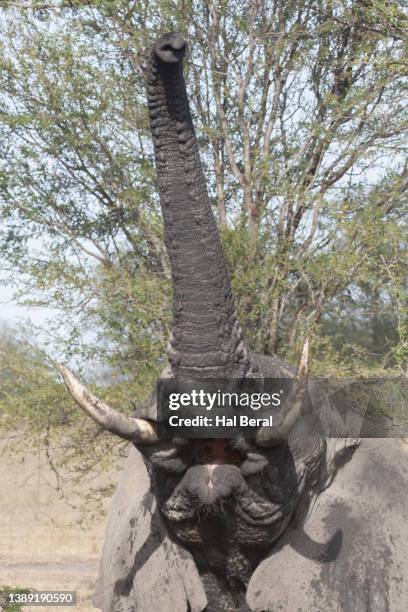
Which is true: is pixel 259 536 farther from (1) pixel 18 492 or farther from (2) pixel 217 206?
(1) pixel 18 492

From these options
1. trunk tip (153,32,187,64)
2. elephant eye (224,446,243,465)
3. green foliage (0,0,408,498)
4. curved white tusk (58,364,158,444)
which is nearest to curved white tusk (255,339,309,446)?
elephant eye (224,446,243,465)

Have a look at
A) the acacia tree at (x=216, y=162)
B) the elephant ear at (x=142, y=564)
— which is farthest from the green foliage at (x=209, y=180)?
the elephant ear at (x=142, y=564)

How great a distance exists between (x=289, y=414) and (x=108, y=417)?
583 millimetres

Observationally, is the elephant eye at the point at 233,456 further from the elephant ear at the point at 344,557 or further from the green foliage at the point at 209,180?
the green foliage at the point at 209,180

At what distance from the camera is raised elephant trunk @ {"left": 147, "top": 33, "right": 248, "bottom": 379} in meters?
3.04

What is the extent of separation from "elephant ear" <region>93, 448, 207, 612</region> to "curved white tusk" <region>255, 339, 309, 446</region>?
2.34 feet

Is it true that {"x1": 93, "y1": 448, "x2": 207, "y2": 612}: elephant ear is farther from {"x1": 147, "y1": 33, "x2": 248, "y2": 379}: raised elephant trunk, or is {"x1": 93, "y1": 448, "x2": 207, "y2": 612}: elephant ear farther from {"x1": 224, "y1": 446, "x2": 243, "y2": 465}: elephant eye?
{"x1": 147, "y1": 33, "x2": 248, "y2": 379}: raised elephant trunk

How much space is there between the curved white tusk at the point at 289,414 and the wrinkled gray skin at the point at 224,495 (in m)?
0.09

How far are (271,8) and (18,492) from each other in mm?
8623

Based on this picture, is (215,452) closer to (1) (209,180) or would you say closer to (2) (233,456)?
(2) (233,456)

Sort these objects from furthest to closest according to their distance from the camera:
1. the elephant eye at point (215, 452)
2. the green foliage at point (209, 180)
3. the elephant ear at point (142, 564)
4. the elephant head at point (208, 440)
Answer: the green foliage at point (209, 180) < the elephant ear at point (142, 564) < the elephant eye at point (215, 452) < the elephant head at point (208, 440)

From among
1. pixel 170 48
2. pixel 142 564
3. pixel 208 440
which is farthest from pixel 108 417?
pixel 170 48

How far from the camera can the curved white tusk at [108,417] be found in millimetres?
2887

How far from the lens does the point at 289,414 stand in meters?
3.06
